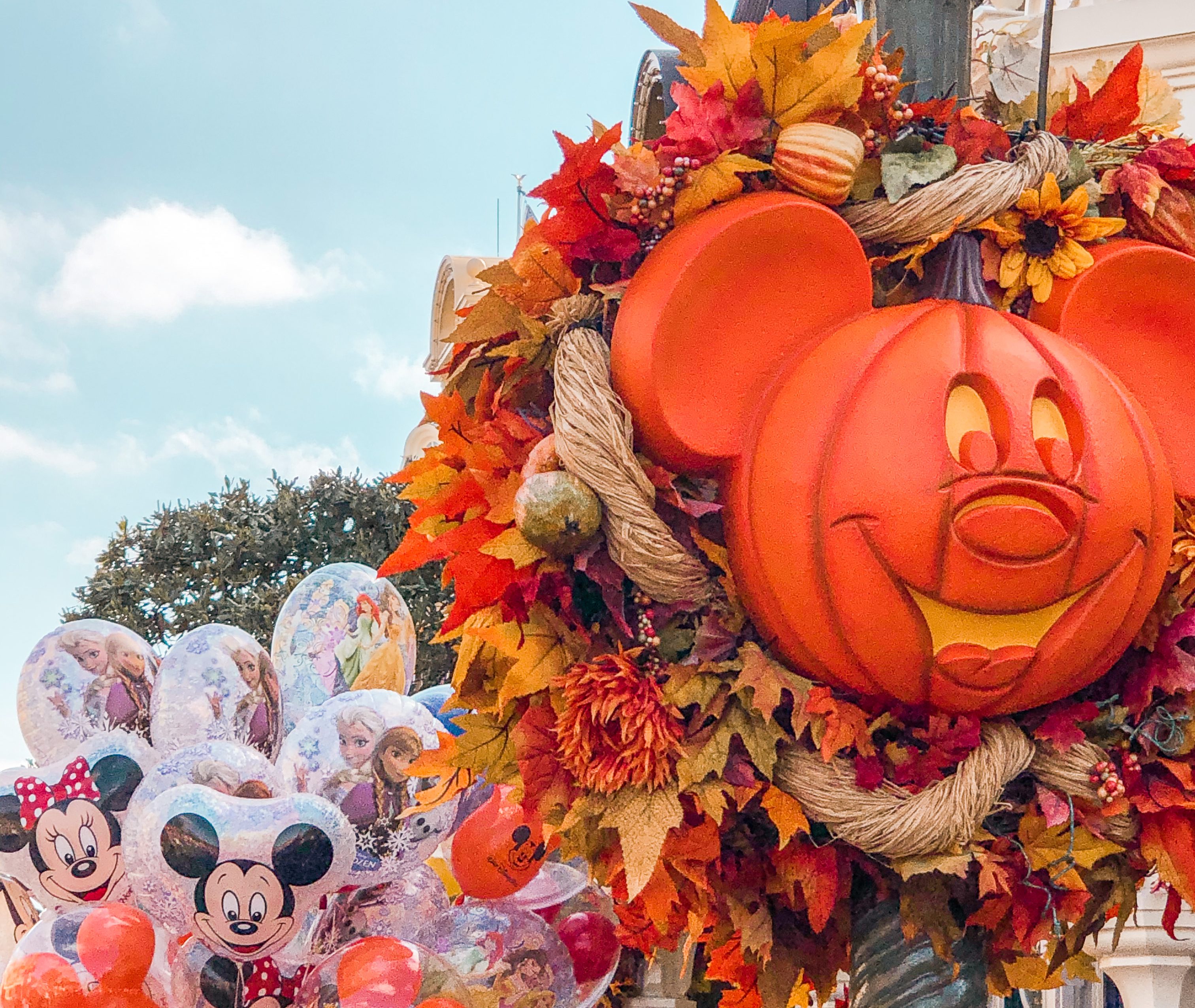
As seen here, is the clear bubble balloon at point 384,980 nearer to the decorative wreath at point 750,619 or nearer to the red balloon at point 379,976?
the red balloon at point 379,976

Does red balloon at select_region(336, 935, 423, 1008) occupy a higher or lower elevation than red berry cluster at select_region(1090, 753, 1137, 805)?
lower

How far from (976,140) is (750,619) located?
2.90 feet

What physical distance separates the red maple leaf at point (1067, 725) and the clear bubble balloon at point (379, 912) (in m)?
2.23

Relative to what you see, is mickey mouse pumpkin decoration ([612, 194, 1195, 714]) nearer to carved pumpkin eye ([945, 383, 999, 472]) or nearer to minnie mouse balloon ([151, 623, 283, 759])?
carved pumpkin eye ([945, 383, 999, 472])

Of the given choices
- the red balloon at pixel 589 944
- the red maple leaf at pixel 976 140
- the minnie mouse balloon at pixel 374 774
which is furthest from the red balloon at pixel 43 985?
the red maple leaf at pixel 976 140

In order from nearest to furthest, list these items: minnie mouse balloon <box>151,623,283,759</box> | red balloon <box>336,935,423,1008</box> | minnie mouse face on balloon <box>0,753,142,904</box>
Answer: red balloon <box>336,935,423,1008</box> → minnie mouse face on balloon <box>0,753,142,904</box> → minnie mouse balloon <box>151,623,283,759</box>

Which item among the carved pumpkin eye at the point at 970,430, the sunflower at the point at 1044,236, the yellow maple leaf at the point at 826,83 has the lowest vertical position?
the carved pumpkin eye at the point at 970,430

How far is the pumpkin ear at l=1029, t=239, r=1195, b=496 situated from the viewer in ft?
7.82

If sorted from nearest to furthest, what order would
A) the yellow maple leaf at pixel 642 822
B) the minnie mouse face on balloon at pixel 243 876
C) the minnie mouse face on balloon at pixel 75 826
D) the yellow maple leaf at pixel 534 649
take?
the yellow maple leaf at pixel 642 822, the yellow maple leaf at pixel 534 649, the minnie mouse face on balloon at pixel 243 876, the minnie mouse face on balloon at pixel 75 826

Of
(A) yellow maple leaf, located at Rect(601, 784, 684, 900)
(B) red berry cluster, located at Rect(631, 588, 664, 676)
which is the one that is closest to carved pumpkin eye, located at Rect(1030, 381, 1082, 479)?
(B) red berry cluster, located at Rect(631, 588, 664, 676)

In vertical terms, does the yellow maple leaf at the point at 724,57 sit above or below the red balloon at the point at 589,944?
above

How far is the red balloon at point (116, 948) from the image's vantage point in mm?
3914

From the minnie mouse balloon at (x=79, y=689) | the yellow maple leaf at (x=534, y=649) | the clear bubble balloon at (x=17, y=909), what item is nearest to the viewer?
the yellow maple leaf at (x=534, y=649)

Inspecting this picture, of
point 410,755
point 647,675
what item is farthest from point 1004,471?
point 410,755
